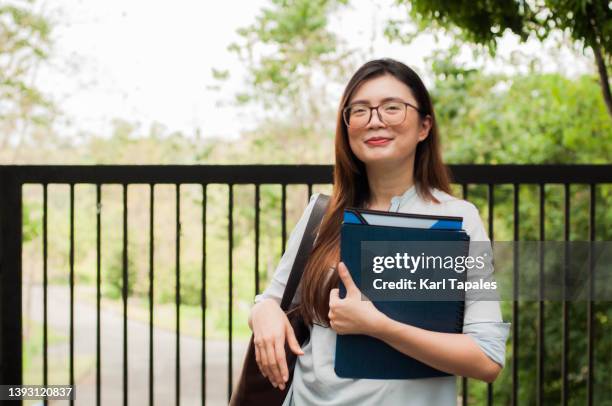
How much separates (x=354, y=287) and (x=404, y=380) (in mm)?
164

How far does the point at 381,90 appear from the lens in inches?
43.5

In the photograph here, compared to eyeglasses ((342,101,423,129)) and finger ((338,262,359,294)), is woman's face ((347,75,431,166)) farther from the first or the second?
finger ((338,262,359,294))

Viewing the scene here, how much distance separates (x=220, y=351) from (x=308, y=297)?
12254 millimetres

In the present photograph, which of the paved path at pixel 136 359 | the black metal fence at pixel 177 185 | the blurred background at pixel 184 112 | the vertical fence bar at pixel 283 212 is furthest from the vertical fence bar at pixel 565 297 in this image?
the paved path at pixel 136 359

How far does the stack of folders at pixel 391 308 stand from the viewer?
0.98 metres

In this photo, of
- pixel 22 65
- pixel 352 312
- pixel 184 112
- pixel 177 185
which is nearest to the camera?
pixel 352 312

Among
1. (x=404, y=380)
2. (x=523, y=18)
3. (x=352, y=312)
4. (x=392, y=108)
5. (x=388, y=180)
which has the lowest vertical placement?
(x=404, y=380)

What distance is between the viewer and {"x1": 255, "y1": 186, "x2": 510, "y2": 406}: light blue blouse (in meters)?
1.02

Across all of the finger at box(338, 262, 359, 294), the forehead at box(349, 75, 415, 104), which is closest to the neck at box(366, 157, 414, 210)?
the forehead at box(349, 75, 415, 104)

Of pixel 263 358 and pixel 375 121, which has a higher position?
pixel 375 121

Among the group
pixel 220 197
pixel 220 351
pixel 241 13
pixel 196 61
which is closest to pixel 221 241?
pixel 220 197

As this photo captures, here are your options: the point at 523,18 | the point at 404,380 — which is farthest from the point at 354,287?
the point at 523,18

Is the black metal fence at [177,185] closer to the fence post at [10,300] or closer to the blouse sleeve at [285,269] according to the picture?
the fence post at [10,300]

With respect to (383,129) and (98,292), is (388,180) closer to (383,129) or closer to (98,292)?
(383,129)
